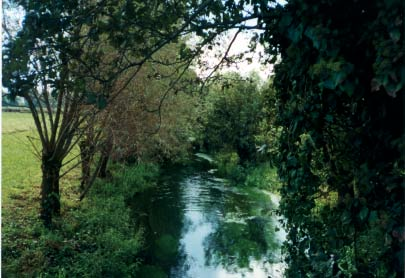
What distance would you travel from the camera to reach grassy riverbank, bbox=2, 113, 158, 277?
18.5 ft

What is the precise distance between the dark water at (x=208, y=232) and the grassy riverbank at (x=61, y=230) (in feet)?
1.90

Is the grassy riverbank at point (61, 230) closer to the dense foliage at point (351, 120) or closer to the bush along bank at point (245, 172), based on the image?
the dense foliage at point (351, 120)

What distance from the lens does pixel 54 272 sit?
5543 millimetres

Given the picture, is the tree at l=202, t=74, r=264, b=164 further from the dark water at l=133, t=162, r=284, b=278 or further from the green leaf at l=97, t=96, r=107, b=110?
the green leaf at l=97, t=96, r=107, b=110

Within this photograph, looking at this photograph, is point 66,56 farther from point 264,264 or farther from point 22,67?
point 264,264

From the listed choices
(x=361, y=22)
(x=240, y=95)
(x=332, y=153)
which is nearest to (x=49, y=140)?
(x=332, y=153)

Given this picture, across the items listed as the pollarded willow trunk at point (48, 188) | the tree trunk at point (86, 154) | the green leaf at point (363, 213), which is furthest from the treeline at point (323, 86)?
the tree trunk at point (86, 154)

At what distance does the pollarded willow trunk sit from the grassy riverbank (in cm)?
19

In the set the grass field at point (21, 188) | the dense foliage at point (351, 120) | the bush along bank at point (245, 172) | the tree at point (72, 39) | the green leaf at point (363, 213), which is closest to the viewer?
the dense foliage at point (351, 120)

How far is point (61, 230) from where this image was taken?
7.04 m

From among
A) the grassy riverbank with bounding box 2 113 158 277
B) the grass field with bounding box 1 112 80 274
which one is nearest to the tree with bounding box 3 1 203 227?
the grassy riverbank with bounding box 2 113 158 277

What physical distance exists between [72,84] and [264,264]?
5719 mm

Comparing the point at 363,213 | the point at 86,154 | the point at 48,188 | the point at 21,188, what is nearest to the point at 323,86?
the point at 363,213

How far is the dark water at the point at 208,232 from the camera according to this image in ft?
23.0
